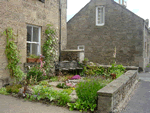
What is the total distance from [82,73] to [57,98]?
452 cm

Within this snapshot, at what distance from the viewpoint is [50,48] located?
8.11 meters

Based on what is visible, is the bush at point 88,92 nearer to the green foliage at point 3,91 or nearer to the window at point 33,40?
the green foliage at point 3,91

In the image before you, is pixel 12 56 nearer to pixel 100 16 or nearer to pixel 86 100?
Result: pixel 86 100

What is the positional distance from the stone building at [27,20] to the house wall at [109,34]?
649cm

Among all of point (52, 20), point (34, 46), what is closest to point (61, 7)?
point (52, 20)

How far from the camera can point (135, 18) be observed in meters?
13.8

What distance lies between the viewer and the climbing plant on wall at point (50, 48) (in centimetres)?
804

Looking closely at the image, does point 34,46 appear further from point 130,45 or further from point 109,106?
point 130,45

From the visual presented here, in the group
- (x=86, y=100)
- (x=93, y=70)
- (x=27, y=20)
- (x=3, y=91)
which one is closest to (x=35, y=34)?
(x=27, y=20)

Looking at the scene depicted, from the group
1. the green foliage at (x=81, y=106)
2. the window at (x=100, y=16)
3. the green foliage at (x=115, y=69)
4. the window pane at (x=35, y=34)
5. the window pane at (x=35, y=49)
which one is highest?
the window at (x=100, y=16)

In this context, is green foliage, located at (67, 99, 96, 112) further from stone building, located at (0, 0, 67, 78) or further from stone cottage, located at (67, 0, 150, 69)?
stone cottage, located at (67, 0, 150, 69)

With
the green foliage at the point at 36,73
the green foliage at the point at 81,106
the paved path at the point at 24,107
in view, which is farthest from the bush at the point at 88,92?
the green foliage at the point at 36,73

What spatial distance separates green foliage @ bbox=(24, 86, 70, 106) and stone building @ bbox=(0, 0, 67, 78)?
6.39 ft

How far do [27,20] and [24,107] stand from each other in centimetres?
411
